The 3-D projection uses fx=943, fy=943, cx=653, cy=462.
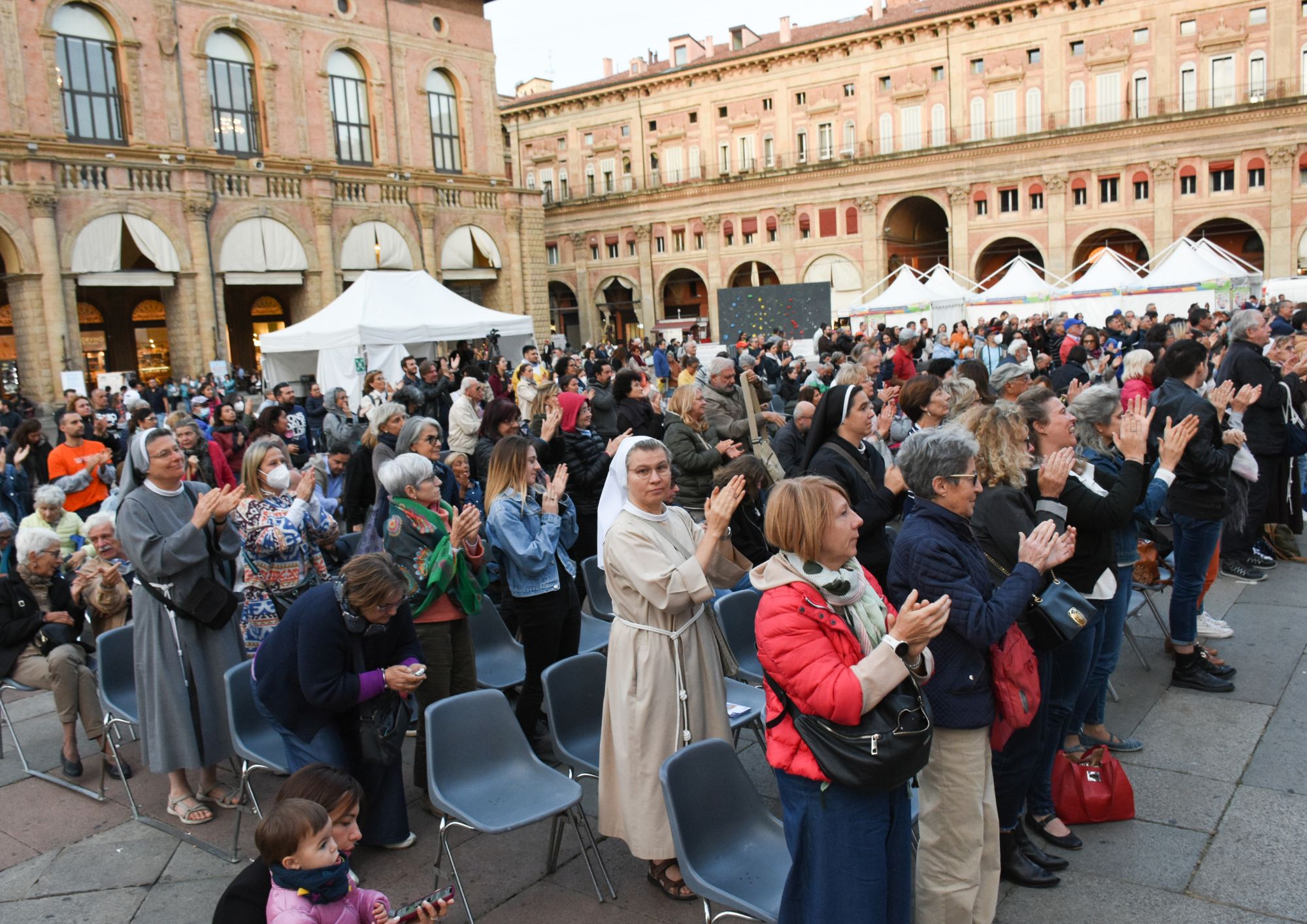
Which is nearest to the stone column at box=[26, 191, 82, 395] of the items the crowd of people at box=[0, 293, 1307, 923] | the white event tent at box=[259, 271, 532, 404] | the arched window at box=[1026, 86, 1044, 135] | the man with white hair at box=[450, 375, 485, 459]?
the white event tent at box=[259, 271, 532, 404]

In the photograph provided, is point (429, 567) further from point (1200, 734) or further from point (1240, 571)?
point (1240, 571)

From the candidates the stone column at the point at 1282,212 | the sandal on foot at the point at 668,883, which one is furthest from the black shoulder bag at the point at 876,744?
the stone column at the point at 1282,212

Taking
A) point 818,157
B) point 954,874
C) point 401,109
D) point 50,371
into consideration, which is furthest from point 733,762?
point 818,157

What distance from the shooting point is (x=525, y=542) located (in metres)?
4.78

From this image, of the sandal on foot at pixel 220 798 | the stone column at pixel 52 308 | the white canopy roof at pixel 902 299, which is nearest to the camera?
the sandal on foot at pixel 220 798

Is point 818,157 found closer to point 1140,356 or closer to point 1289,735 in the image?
point 1140,356

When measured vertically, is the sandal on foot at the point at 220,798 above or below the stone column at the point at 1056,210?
below

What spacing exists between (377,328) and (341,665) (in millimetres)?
12912

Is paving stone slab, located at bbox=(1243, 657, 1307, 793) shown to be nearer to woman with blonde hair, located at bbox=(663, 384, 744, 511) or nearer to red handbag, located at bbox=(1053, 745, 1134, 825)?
red handbag, located at bbox=(1053, 745, 1134, 825)

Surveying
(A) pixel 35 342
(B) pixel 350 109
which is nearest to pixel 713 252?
(B) pixel 350 109

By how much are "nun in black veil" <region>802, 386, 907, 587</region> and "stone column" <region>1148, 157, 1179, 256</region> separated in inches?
1538

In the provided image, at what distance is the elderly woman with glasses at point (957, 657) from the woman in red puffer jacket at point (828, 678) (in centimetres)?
32

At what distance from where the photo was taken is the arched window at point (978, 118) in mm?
41969

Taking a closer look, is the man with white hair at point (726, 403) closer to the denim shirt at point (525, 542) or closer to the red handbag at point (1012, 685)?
the denim shirt at point (525, 542)
